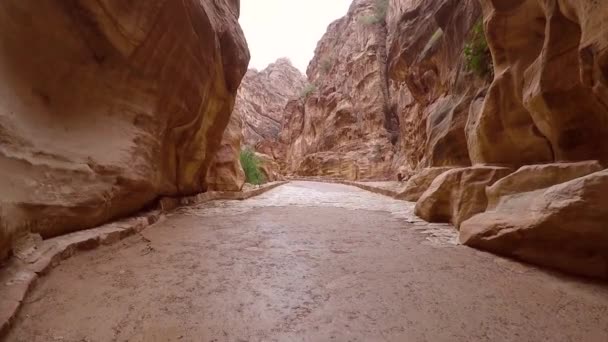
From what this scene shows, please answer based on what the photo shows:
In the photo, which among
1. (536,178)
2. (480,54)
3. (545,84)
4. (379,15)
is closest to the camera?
(536,178)

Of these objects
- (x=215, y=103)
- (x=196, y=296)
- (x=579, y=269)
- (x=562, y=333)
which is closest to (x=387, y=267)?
(x=562, y=333)

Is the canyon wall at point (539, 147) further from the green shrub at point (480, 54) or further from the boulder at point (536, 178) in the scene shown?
the green shrub at point (480, 54)

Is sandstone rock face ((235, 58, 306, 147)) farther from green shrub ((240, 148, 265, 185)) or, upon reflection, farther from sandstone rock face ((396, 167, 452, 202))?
sandstone rock face ((396, 167, 452, 202))

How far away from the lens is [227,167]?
816 cm

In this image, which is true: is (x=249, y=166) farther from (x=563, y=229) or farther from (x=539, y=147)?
(x=563, y=229)

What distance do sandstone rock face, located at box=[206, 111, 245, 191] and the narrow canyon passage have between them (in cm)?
503

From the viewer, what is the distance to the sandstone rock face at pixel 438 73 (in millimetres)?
7277

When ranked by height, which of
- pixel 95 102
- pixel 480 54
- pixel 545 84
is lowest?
pixel 95 102

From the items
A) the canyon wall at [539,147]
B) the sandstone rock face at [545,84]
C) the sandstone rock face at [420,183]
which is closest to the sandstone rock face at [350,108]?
the sandstone rock face at [420,183]

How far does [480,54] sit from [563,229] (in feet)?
18.4

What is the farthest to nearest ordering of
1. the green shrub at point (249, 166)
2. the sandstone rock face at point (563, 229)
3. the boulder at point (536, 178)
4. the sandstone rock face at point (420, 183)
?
1. the green shrub at point (249, 166)
2. the sandstone rock face at point (420, 183)
3. the boulder at point (536, 178)
4. the sandstone rock face at point (563, 229)

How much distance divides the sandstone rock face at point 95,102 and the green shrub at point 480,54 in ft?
19.1

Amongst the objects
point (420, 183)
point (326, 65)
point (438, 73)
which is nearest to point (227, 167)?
point (420, 183)

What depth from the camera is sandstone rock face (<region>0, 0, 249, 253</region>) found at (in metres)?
2.31
